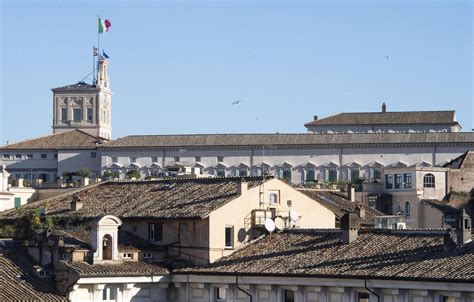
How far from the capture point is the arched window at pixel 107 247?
53.4 meters

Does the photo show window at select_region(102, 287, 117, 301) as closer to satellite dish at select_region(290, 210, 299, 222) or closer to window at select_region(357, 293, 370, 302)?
satellite dish at select_region(290, 210, 299, 222)

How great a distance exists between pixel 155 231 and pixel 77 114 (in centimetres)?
13302

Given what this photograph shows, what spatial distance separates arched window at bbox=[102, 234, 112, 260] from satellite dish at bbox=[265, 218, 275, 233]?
19.6ft

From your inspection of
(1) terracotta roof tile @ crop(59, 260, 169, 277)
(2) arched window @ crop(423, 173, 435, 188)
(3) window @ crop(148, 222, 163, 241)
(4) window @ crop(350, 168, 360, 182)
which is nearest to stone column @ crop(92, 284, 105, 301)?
(1) terracotta roof tile @ crop(59, 260, 169, 277)

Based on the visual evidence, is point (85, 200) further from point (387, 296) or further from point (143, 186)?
Result: point (387, 296)

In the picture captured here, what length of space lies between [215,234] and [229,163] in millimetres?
97204

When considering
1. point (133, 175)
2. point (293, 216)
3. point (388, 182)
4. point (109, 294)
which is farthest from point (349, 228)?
point (133, 175)

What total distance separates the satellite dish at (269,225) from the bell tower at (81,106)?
133 metres

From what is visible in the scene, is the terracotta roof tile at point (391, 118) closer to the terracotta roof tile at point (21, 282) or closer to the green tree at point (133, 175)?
the green tree at point (133, 175)

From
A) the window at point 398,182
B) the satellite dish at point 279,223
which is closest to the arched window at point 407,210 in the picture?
the window at point 398,182

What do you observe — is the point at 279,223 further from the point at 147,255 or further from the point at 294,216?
the point at 147,255

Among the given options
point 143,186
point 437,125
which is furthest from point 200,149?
point 143,186

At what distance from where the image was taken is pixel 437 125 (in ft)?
549

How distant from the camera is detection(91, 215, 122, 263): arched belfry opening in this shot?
53.1 meters
